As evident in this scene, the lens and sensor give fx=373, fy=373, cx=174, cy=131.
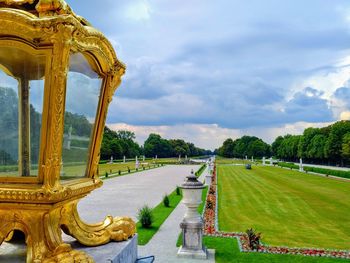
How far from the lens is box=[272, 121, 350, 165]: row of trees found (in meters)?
65.6

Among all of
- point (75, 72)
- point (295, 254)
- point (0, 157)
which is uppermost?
point (75, 72)

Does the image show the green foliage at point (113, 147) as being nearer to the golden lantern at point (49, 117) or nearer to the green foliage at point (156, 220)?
the green foliage at point (156, 220)

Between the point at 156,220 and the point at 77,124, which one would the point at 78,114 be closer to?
the point at 77,124

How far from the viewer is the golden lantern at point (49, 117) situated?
3.42 m

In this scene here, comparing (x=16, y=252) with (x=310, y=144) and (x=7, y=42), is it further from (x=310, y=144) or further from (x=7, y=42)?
(x=310, y=144)

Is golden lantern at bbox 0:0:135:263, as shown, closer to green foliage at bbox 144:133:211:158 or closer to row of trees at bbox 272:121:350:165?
row of trees at bbox 272:121:350:165

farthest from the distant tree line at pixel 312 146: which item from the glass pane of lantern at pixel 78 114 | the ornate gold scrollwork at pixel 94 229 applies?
the glass pane of lantern at pixel 78 114

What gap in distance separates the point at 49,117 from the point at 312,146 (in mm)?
82865

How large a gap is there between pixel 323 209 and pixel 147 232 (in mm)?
9402

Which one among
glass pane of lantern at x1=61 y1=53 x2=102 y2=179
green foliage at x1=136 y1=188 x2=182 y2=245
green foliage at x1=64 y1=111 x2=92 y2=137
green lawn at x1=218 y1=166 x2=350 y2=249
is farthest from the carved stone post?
green foliage at x1=64 y1=111 x2=92 y2=137

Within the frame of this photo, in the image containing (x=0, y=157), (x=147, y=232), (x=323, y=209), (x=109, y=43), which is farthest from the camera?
(x=323, y=209)

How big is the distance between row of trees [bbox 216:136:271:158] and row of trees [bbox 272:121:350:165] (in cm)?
1680

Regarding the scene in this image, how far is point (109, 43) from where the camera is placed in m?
4.16

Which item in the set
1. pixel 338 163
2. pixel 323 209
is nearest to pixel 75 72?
pixel 323 209
